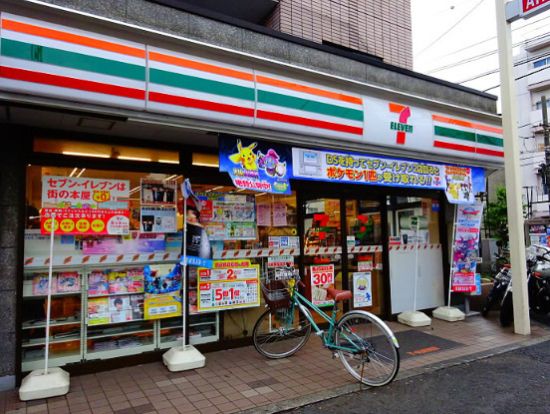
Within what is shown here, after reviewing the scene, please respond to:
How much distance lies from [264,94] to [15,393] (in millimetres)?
4645

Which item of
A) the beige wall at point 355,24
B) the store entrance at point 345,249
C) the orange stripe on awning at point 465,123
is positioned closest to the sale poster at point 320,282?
the store entrance at point 345,249

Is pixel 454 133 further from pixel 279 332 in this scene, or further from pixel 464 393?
pixel 279 332

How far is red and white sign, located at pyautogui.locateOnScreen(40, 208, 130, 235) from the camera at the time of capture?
492 centimetres

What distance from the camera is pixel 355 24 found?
9641mm

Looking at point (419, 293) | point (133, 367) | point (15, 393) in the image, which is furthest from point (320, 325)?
point (15, 393)

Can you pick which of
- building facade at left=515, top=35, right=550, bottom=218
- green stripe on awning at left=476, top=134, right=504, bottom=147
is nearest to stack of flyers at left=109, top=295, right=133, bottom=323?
green stripe on awning at left=476, top=134, right=504, bottom=147

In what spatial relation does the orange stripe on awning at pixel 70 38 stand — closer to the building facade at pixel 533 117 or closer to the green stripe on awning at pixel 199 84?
the green stripe on awning at pixel 199 84

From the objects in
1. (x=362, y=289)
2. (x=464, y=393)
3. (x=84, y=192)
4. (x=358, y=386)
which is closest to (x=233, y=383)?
(x=358, y=386)

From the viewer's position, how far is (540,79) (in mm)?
31891

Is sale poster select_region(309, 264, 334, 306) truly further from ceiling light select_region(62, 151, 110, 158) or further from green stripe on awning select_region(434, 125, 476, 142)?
ceiling light select_region(62, 151, 110, 158)

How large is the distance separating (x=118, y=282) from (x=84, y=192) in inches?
51.9

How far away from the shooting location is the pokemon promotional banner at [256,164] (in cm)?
543

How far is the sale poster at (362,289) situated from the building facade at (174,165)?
32 mm

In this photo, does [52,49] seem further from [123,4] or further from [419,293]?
[419,293]
